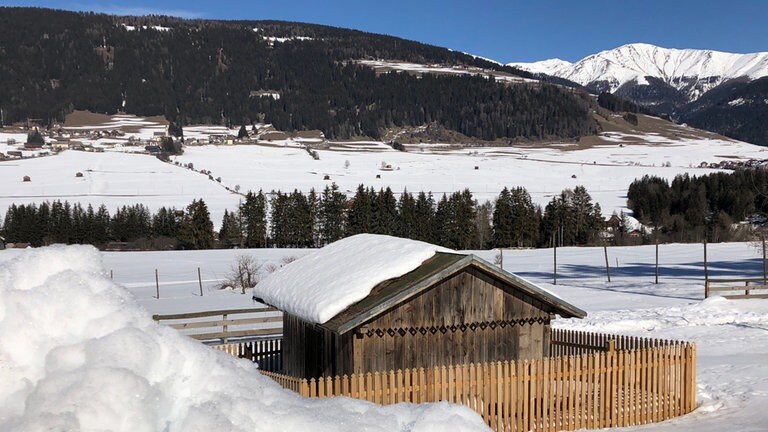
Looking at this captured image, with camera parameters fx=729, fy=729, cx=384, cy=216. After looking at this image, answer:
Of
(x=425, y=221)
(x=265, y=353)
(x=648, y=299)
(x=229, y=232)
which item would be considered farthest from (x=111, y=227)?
(x=265, y=353)

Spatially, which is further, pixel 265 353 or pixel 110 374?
pixel 265 353

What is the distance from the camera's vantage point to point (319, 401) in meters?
2.00

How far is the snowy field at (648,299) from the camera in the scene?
14.2 meters

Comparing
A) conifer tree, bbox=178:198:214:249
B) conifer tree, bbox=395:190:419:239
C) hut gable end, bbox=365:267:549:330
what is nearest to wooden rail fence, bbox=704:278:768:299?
hut gable end, bbox=365:267:549:330

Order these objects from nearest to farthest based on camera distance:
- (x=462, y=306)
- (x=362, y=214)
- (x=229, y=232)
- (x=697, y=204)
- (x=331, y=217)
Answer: (x=462, y=306), (x=229, y=232), (x=362, y=214), (x=331, y=217), (x=697, y=204)

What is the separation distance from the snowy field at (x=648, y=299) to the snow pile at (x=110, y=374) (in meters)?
0.02

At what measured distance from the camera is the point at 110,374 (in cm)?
153

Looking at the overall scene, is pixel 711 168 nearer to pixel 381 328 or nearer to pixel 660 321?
pixel 660 321

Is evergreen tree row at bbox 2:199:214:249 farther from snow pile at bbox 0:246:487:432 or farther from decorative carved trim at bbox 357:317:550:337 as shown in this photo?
snow pile at bbox 0:246:487:432

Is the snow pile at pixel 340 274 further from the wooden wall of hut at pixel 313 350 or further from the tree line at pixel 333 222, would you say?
the tree line at pixel 333 222

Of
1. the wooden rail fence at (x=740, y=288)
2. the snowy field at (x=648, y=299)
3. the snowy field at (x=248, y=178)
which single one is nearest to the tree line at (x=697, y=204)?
the snowy field at (x=248, y=178)

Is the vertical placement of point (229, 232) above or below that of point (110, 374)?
below

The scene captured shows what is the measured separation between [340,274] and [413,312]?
76.3 inches

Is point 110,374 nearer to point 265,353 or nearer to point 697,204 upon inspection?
point 265,353
